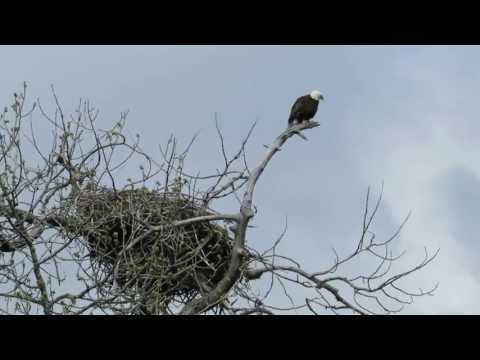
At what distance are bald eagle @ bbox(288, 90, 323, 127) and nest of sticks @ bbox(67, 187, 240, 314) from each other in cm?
263

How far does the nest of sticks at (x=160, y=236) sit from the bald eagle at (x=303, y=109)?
2.63 m

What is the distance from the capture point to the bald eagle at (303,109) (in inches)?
400

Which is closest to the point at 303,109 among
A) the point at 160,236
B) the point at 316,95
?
the point at 316,95

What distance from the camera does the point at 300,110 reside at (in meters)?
10.2

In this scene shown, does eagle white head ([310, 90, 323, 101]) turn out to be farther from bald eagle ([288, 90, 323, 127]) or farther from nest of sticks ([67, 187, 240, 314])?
nest of sticks ([67, 187, 240, 314])

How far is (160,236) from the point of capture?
6.72 metres

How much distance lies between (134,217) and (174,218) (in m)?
0.79

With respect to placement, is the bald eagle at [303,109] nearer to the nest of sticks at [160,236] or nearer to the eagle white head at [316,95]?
the eagle white head at [316,95]

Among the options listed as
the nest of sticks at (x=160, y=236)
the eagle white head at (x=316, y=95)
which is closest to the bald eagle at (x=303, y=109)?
the eagle white head at (x=316, y=95)

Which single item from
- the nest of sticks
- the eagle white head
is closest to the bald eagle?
the eagle white head

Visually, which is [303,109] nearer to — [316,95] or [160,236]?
[316,95]

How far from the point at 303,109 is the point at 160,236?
3.95 metres
